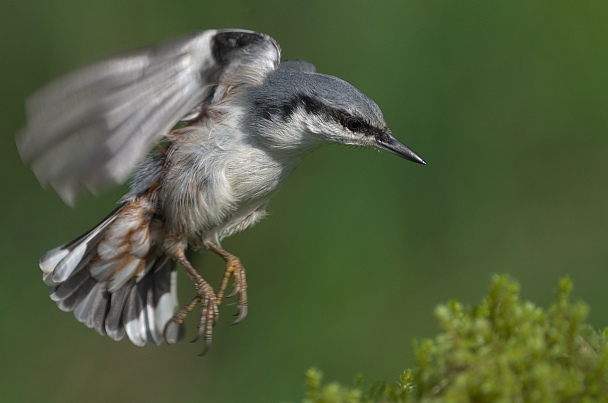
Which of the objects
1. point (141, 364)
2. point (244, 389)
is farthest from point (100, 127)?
point (141, 364)

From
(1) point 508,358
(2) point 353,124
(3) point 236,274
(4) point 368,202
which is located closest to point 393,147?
(2) point 353,124

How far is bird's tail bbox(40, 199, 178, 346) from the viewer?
3195 millimetres

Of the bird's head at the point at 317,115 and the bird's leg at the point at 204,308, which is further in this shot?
the bird's leg at the point at 204,308

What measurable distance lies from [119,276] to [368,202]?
1293 mm

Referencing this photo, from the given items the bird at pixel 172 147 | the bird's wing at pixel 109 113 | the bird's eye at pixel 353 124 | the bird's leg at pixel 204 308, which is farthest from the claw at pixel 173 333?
the bird's eye at pixel 353 124

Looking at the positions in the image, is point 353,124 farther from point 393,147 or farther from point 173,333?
point 173,333

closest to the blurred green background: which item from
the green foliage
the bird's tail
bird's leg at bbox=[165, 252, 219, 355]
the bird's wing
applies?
the bird's tail

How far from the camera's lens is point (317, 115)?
287 cm

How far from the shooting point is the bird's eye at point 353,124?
9.39 feet

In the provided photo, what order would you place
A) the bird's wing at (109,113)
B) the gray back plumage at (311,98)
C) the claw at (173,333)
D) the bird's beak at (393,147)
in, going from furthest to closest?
the claw at (173,333)
the bird's beak at (393,147)
the gray back plumage at (311,98)
the bird's wing at (109,113)

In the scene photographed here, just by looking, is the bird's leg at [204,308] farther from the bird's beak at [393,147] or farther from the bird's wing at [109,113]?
the bird's beak at [393,147]

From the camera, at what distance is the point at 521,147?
4523 millimetres

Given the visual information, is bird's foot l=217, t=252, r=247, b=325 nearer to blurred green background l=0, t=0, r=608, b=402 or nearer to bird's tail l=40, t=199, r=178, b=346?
bird's tail l=40, t=199, r=178, b=346

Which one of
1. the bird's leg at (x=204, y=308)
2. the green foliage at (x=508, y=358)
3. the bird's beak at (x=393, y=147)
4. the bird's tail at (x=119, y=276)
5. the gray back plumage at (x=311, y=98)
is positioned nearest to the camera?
the green foliage at (x=508, y=358)
